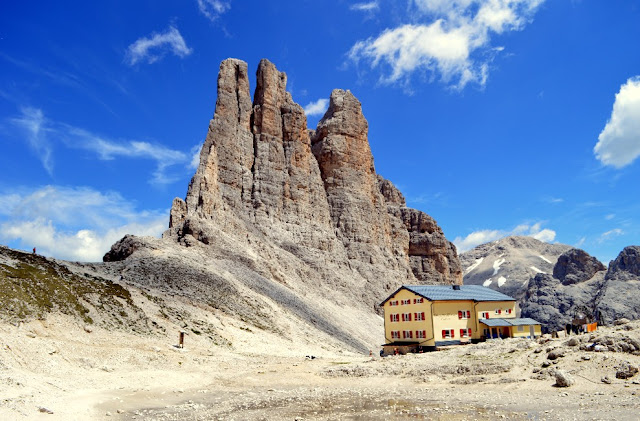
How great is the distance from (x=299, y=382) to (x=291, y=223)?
84.3 m

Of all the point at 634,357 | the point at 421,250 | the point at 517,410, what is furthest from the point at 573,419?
the point at 421,250

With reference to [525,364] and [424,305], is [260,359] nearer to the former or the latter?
[424,305]

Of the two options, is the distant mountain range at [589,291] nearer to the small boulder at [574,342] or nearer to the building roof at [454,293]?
the building roof at [454,293]

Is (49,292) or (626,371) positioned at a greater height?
(49,292)

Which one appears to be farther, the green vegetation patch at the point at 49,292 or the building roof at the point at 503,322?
the building roof at the point at 503,322

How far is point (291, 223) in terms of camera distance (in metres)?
121

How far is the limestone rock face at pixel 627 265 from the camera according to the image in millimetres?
165000

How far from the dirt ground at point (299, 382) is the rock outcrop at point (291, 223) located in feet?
83.6

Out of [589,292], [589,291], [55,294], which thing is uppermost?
[589,291]

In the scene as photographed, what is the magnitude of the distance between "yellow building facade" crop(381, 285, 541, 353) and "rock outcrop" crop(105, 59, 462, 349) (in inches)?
827

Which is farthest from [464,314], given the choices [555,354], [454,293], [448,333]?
[555,354]

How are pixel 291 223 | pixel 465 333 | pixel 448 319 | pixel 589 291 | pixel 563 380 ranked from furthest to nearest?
1. pixel 589 291
2. pixel 291 223
3. pixel 465 333
4. pixel 448 319
5. pixel 563 380

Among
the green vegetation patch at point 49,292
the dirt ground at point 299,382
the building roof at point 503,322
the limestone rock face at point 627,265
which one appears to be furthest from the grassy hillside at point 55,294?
the limestone rock face at point 627,265

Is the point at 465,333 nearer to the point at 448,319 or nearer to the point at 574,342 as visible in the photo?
the point at 448,319
